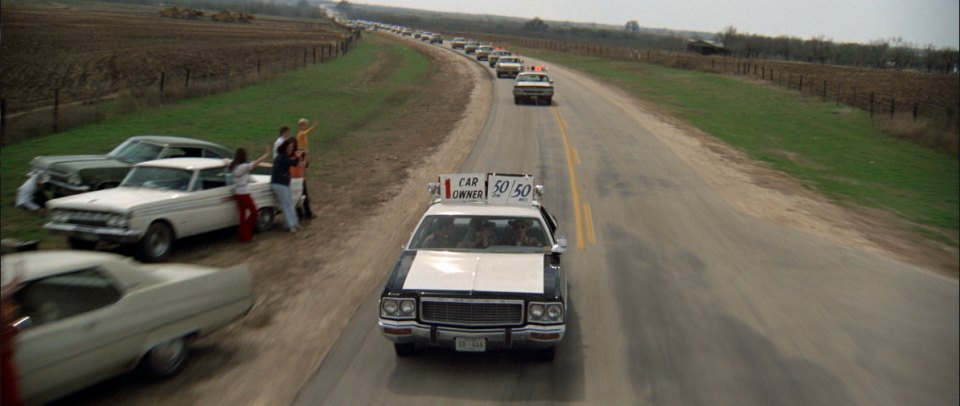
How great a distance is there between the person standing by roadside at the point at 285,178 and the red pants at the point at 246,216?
1.68 ft

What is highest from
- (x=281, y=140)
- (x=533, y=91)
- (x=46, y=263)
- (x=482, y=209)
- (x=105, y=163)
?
(x=533, y=91)

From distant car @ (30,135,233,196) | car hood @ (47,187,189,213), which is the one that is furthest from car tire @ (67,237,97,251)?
distant car @ (30,135,233,196)

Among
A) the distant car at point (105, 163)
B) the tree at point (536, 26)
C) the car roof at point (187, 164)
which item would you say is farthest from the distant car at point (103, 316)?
the tree at point (536, 26)

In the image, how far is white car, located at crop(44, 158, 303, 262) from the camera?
11.7 metres

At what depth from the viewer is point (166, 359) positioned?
762cm

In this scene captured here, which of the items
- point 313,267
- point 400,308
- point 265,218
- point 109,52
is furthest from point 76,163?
point 109,52

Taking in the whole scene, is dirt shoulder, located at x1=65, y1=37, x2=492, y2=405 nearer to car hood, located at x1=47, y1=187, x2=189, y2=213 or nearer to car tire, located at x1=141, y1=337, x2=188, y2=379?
car tire, located at x1=141, y1=337, x2=188, y2=379

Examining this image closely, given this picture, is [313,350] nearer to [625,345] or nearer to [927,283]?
[625,345]

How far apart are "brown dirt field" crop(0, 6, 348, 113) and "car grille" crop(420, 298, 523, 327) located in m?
16.3

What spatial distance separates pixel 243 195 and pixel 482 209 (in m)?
5.57

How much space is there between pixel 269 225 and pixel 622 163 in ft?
35.4

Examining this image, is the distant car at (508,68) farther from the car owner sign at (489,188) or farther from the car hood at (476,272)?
the car hood at (476,272)

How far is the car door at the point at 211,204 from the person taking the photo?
12734 millimetres

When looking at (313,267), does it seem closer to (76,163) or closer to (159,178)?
(159,178)
